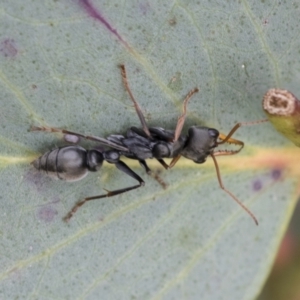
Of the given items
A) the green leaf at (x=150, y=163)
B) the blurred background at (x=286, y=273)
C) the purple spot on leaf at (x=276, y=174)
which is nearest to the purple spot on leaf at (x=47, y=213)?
the green leaf at (x=150, y=163)

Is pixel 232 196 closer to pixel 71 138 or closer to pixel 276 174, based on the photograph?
pixel 276 174

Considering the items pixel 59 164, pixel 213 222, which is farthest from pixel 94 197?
pixel 213 222

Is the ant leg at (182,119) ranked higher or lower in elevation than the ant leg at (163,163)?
higher

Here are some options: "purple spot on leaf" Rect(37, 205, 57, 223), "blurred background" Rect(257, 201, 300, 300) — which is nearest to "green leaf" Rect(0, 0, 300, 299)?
"purple spot on leaf" Rect(37, 205, 57, 223)

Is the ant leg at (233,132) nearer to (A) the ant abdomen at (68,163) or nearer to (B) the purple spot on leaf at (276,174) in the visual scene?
(B) the purple spot on leaf at (276,174)

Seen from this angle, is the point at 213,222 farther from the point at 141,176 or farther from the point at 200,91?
the point at 200,91

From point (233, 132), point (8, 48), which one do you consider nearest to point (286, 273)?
point (233, 132)
